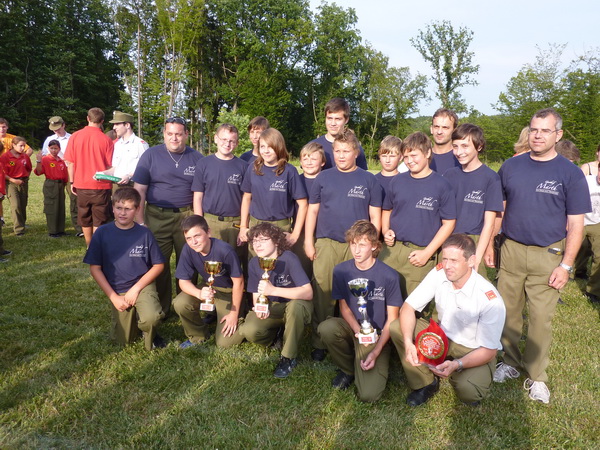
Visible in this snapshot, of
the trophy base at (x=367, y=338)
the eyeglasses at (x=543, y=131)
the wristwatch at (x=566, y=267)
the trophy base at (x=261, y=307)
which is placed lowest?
the trophy base at (x=367, y=338)

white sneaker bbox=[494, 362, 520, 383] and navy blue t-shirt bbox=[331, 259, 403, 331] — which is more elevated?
navy blue t-shirt bbox=[331, 259, 403, 331]

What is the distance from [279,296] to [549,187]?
260 cm

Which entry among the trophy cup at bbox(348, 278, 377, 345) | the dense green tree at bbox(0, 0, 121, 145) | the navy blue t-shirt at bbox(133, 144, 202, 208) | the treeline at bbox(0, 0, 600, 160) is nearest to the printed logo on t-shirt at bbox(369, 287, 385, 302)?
the trophy cup at bbox(348, 278, 377, 345)

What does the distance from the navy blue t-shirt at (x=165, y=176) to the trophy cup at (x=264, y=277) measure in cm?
169

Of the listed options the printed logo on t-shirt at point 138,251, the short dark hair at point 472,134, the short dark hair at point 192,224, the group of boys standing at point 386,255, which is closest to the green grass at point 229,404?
the group of boys standing at point 386,255

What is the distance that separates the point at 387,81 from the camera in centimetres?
4566

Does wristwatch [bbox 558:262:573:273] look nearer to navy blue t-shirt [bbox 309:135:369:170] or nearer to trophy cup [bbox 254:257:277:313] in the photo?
navy blue t-shirt [bbox 309:135:369:170]

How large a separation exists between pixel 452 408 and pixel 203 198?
11.2ft

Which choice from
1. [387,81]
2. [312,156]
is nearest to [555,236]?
[312,156]

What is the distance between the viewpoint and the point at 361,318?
3785 mm

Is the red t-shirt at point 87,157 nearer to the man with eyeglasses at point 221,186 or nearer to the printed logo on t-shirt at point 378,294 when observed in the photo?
the man with eyeglasses at point 221,186

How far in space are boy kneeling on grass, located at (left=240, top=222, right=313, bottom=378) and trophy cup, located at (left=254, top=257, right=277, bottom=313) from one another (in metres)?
0.03

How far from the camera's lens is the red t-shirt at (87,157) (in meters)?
7.12

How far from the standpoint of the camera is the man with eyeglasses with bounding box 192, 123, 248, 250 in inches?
196
